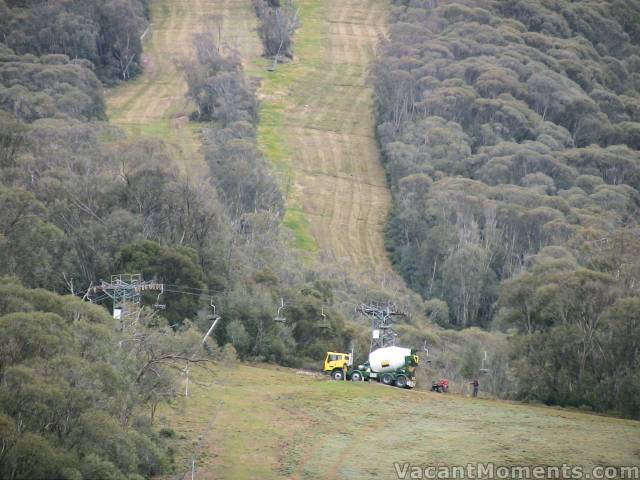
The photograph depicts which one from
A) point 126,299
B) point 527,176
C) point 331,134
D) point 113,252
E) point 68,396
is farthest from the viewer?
point 331,134

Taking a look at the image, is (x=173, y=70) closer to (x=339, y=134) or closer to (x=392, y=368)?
(x=339, y=134)

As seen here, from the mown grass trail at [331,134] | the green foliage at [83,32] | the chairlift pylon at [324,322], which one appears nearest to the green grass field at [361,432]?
the chairlift pylon at [324,322]

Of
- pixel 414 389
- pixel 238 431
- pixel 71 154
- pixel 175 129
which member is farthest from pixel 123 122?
pixel 238 431

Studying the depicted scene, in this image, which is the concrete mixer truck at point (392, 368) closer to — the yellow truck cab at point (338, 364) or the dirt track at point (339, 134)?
the yellow truck cab at point (338, 364)

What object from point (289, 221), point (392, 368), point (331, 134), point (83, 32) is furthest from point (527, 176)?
point (392, 368)

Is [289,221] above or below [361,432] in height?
below
